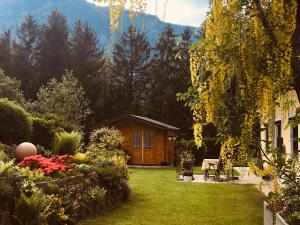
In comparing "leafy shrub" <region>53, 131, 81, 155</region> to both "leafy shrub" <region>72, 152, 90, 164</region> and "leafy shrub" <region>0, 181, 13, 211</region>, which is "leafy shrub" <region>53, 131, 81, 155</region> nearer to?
"leafy shrub" <region>72, 152, 90, 164</region>

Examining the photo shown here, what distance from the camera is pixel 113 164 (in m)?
13.4

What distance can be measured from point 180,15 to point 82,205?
7.56 m

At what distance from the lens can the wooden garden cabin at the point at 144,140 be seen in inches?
1164

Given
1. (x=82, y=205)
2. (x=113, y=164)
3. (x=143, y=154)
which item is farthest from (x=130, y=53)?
(x=82, y=205)

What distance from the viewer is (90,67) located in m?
43.0

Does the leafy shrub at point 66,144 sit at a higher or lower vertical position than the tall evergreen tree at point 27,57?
lower

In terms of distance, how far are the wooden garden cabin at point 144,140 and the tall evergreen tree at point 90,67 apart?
10566mm

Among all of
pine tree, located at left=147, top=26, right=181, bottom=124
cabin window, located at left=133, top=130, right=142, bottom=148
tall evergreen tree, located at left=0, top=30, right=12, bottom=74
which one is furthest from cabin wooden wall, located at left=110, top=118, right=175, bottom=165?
tall evergreen tree, located at left=0, top=30, right=12, bottom=74

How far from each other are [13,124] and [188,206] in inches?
314

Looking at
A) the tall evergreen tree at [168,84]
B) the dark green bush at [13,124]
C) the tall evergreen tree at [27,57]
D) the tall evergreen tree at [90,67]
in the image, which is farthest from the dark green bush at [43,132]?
the tall evergreen tree at [168,84]

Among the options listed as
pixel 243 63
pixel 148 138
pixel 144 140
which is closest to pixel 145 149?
pixel 144 140

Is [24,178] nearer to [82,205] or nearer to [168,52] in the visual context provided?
[82,205]

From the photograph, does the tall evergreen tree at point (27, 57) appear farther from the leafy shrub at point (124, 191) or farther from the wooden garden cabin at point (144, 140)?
the leafy shrub at point (124, 191)

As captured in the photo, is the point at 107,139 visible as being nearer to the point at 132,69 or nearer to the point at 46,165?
the point at 46,165
